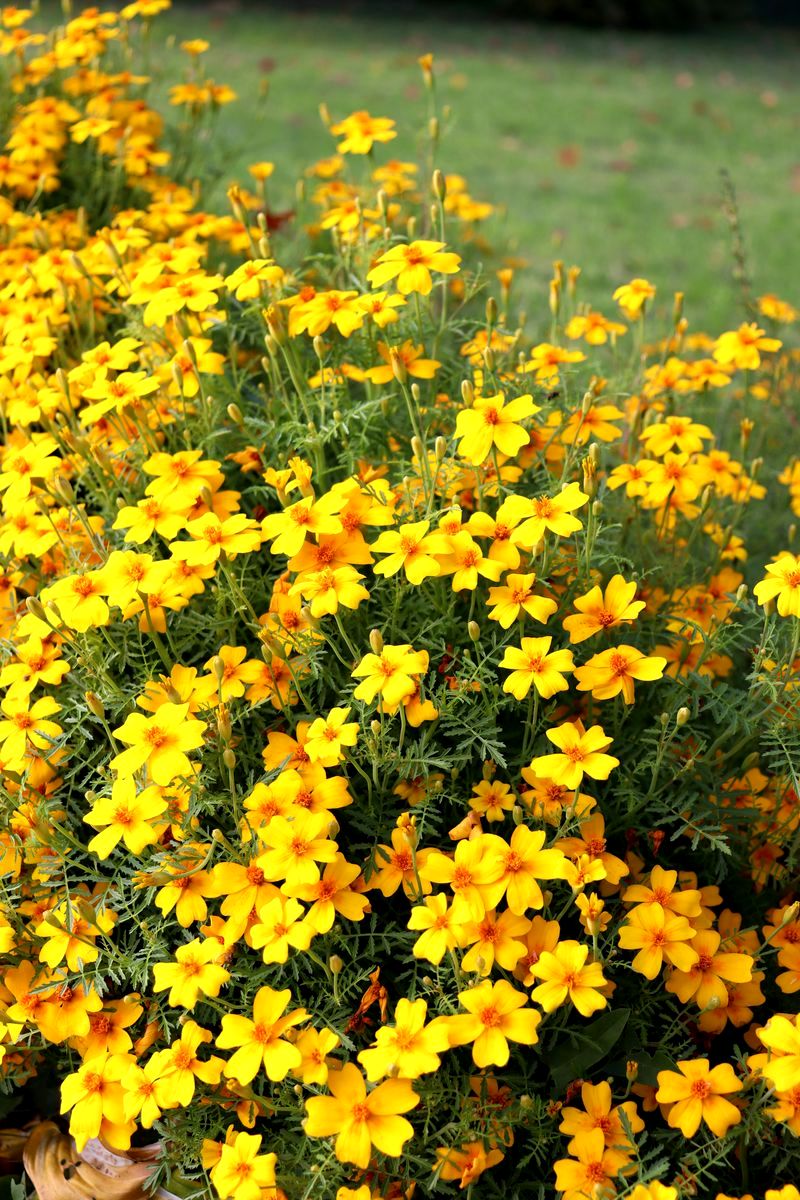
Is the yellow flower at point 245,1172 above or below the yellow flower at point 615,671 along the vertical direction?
below

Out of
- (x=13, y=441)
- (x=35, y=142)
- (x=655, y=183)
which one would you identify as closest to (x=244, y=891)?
(x=13, y=441)

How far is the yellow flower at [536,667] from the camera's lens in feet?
5.12

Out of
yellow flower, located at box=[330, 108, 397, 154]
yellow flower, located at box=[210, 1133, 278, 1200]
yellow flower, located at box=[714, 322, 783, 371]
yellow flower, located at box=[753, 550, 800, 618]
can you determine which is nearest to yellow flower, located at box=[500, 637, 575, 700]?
yellow flower, located at box=[753, 550, 800, 618]

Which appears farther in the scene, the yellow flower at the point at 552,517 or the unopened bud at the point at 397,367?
the unopened bud at the point at 397,367

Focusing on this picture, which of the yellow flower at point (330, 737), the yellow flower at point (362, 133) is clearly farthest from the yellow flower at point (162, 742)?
the yellow flower at point (362, 133)

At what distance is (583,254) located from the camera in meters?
5.87

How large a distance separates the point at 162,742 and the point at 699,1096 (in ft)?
2.69

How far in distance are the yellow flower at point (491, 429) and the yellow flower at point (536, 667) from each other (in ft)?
0.95

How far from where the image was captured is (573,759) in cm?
156

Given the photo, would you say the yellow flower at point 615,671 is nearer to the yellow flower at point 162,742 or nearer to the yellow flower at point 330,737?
the yellow flower at point 330,737

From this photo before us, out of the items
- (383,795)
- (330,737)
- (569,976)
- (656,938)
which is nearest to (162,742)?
(330,737)

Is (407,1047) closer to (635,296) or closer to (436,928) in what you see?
(436,928)

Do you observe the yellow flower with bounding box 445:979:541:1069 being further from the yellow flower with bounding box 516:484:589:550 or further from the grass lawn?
the grass lawn

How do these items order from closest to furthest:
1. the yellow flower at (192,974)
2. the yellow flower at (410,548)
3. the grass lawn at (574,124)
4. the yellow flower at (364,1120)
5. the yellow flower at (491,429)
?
the yellow flower at (364,1120) < the yellow flower at (192,974) < the yellow flower at (410,548) < the yellow flower at (491,429) < the grass lawn at (574,124)
